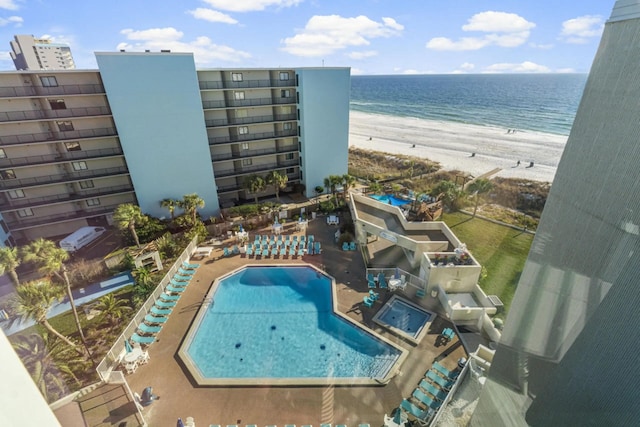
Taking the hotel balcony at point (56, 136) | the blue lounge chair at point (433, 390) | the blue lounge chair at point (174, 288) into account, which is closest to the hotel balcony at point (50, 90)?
the hotel balcony at point (56, 136)

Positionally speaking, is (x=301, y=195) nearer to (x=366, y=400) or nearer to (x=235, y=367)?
(x=235, y=367)

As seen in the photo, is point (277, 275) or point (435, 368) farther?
point (277, 275)

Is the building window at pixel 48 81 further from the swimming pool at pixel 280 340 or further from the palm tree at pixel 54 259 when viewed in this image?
the swimming pool at pixel 280 340

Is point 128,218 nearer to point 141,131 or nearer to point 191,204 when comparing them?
point 191,204

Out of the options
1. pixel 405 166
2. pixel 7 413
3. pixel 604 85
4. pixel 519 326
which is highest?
pixel 604 85

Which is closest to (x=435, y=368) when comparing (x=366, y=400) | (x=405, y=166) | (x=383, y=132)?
(x=366, y=400)

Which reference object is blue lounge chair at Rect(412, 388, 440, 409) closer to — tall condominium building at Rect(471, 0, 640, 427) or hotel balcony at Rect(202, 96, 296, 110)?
tall condominium building at Rect(471, 0, 640, 427)

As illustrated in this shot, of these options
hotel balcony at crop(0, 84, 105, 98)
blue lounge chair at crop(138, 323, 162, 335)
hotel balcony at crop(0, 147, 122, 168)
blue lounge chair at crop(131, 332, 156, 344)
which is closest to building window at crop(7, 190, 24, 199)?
hotel balcony at crop(0, 147, 122, 168)

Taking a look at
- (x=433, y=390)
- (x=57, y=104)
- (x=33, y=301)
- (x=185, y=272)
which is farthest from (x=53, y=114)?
(x=433, y=390)
